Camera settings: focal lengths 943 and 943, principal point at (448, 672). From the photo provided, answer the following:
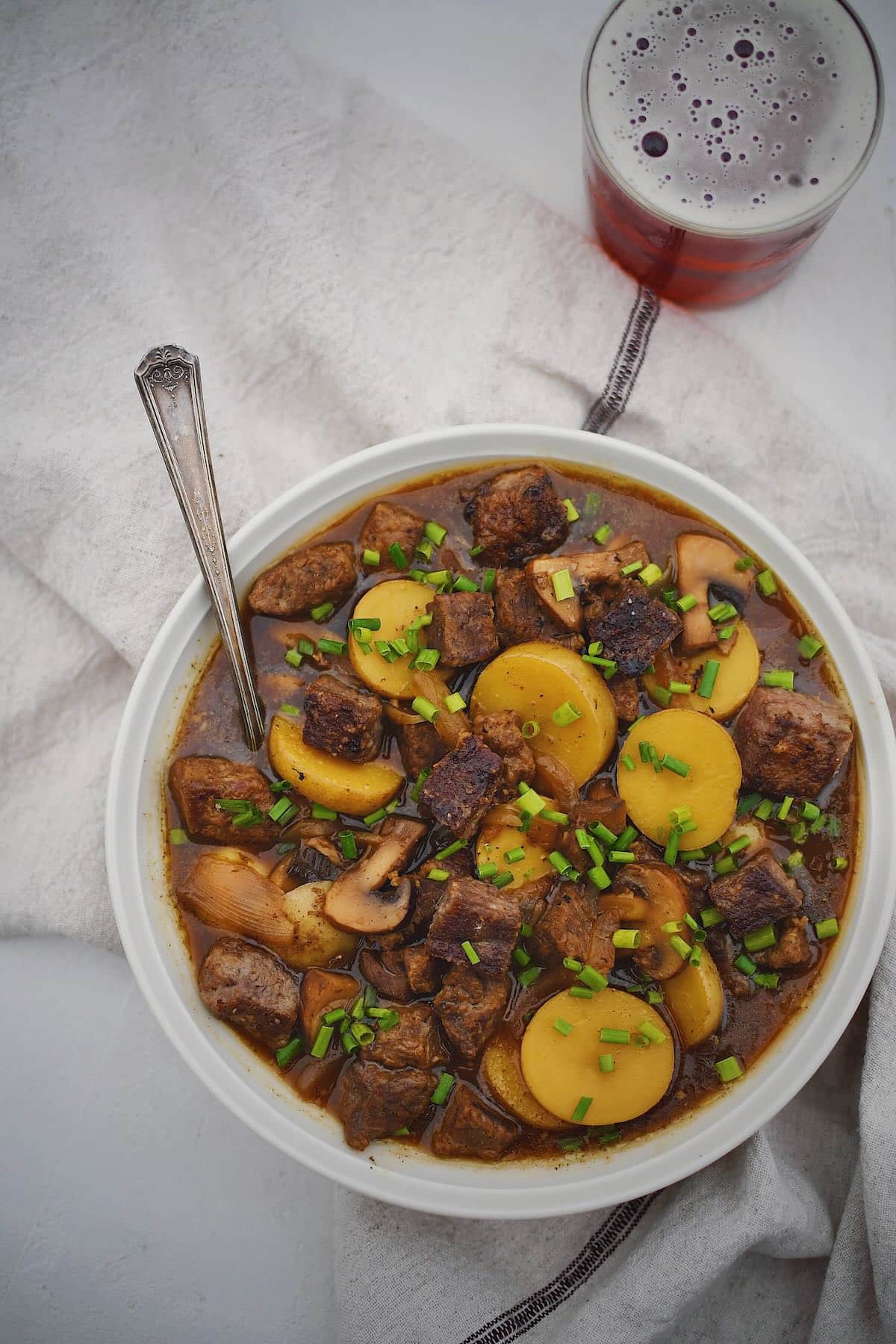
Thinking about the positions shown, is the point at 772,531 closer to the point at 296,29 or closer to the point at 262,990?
the point at 262,990

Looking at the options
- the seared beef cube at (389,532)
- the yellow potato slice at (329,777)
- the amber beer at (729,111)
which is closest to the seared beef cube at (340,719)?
the yellow potato slice at (329,777)

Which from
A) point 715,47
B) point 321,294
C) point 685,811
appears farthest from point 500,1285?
point 715,47

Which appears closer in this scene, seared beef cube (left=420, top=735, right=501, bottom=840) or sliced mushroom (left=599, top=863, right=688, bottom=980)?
Result: seared beef cube (left=420, top=735, right=501, bottom=840)

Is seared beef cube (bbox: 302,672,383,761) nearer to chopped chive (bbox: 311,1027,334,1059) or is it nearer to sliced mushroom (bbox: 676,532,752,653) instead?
chopped chive (bbox: 311,1027,334,1059)

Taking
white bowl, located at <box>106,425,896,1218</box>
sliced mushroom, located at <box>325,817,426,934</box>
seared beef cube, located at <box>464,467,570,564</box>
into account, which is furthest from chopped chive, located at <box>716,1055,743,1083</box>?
seared beef cube, located at <box>464,467,570,564</box>

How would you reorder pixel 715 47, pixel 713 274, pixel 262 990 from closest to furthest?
pixel 262 990
pixel 715 47
pixel 713 274
